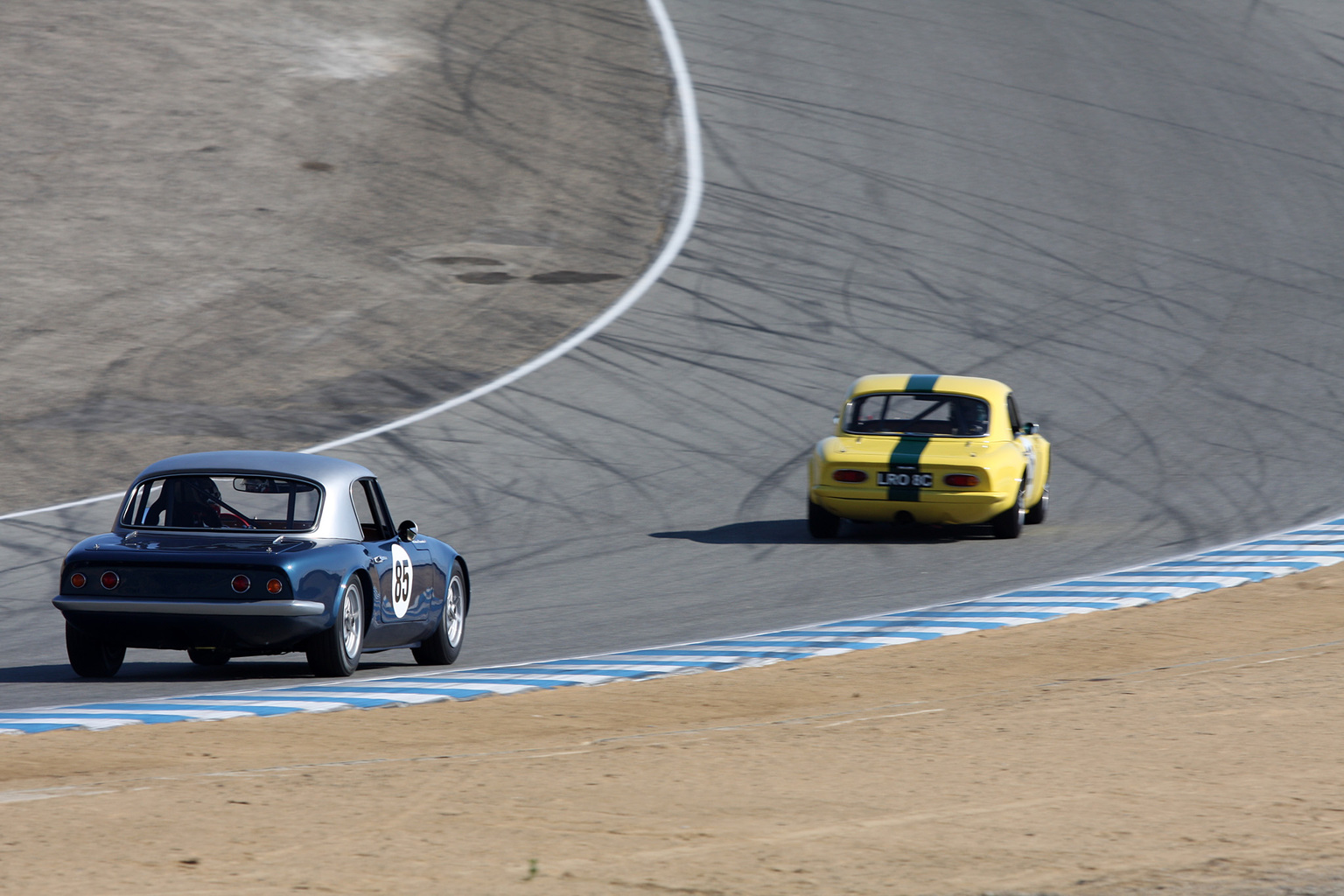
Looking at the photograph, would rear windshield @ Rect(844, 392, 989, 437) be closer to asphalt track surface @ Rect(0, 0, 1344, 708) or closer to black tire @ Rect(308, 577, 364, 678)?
asphalt track surface @ Rect(0, 0, 1344, 708)

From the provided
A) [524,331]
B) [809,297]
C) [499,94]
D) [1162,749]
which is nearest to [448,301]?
[524,331]

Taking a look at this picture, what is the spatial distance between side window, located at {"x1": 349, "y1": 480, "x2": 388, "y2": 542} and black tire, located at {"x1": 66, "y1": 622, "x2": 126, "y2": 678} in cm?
154

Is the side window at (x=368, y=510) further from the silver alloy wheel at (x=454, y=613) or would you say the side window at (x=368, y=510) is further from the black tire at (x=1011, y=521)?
the black tire at (x=1011, y=521)

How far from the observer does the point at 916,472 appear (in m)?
15.1

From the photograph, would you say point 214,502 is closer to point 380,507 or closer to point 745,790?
point 380,507

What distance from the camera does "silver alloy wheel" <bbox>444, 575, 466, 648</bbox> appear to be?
36.1ft

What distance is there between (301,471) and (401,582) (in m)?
0.90

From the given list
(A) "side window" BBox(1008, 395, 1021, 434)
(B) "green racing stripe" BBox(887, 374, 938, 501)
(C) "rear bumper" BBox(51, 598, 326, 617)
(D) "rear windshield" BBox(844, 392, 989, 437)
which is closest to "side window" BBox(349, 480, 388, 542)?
(C) "rear bumper" BBox(51, 598, 326, 617)

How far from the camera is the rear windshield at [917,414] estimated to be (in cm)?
1566

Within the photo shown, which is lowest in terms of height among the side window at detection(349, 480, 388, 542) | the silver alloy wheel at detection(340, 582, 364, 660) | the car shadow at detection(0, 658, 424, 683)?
the car shadow at detection(0, 658, 424, 683)

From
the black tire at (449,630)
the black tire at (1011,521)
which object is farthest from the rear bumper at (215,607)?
the black tire at (1011,521)

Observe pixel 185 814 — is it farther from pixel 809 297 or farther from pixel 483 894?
pixel 809 297

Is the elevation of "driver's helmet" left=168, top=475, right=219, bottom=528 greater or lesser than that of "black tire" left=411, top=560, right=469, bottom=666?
greater

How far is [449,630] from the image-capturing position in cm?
1104
